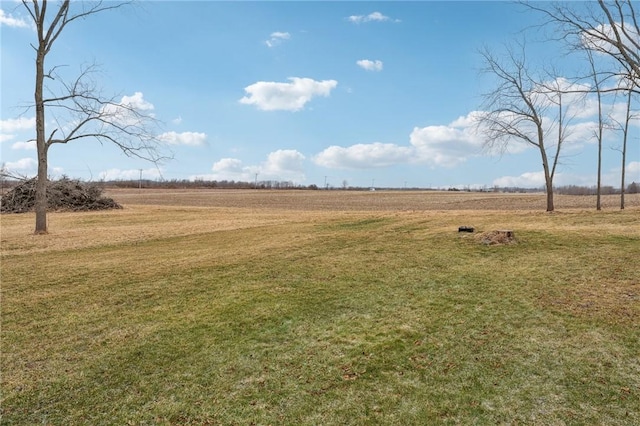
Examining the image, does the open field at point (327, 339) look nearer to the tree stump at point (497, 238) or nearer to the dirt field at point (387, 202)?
the tree stump at point (497, 238)

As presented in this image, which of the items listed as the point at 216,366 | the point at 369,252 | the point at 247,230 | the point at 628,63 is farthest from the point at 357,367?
the point at 247,230

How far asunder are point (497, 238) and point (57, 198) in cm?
2711

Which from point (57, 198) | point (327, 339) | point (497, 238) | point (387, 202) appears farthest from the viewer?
point (387, 202)

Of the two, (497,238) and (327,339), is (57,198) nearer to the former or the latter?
(497,238)

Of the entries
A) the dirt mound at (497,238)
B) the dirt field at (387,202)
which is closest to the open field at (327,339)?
the dirt mound at (497,238)

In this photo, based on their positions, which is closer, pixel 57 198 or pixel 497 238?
pixel 497 238

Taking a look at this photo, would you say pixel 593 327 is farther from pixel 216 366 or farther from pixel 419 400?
pixel 216 366

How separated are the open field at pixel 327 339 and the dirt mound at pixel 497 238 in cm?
64

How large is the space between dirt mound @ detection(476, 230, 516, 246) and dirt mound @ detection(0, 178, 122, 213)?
2508 centimetres

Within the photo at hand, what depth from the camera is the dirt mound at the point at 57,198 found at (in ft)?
84.8

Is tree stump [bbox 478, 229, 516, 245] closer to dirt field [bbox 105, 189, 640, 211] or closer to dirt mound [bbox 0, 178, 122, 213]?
dirt field [bbox 105, 189, 640, 211]

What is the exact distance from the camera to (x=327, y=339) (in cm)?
462

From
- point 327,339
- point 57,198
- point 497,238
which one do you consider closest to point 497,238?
point 497,238

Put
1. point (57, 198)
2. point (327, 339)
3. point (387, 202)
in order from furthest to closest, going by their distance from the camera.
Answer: point (387, 202) → point (57, 198) → point (327, 339)
